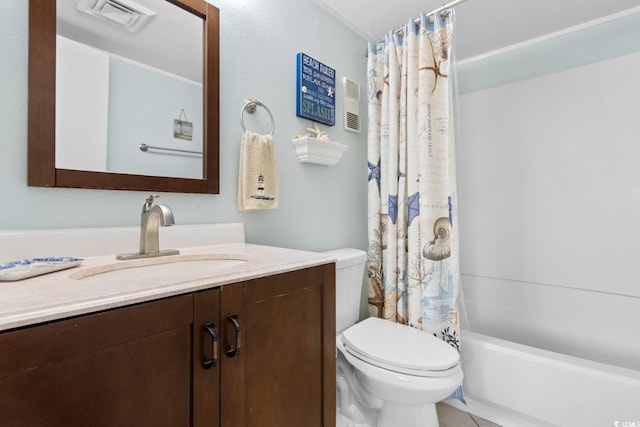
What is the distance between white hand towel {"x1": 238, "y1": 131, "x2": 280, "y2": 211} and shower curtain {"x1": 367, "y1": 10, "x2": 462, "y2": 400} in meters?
0.75

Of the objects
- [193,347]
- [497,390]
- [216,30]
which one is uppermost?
[216,30]

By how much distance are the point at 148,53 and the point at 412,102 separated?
49.7 inches

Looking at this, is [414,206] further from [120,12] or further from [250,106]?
[120,12]

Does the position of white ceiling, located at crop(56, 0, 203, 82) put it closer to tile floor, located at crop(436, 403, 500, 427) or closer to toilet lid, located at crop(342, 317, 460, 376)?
toilet lid, located at crop(342, 317, 460, 376)

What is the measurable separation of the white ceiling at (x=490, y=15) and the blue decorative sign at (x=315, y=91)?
0.39m

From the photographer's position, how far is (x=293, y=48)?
160 centimetres

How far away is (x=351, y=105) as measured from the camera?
1.94m

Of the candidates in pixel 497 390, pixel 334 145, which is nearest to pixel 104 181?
pixel 334 145

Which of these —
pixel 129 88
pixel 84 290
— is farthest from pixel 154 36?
pixel 84 290

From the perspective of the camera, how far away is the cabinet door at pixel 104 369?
46cm

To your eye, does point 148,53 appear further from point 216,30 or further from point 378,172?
point 378,172

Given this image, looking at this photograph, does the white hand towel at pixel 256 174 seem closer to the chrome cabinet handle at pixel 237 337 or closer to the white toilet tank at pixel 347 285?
the white toilet tank at pixel 347 285

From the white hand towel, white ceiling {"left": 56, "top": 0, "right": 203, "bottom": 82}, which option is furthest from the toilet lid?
white ceiling {"left": 56, "top": 0, "right": 203, "bottom": 82}

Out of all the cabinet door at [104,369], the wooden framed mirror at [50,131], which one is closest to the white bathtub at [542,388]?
the cabinet door at [104,369]
